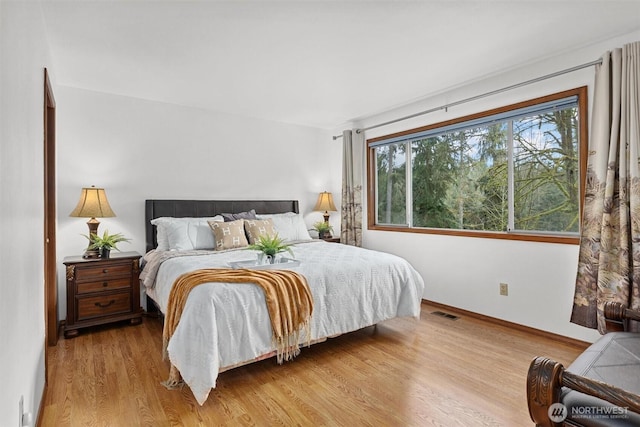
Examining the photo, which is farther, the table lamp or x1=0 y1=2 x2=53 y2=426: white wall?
the table lamp

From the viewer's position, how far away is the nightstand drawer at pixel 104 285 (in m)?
3.15

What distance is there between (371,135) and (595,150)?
8.66ft

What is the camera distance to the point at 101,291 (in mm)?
3236

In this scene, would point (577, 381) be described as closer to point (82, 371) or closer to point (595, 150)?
point (595, 150)

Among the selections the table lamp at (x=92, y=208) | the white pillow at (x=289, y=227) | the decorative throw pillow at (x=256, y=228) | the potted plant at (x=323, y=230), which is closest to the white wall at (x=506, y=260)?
the potted plant at (x=323, y=230)

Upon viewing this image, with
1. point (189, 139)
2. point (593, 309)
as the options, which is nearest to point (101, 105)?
point (189, 139)

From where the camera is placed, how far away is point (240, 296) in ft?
7.23

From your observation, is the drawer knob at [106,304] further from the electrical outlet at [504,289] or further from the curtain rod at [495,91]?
the electrical outlet at [504,289]

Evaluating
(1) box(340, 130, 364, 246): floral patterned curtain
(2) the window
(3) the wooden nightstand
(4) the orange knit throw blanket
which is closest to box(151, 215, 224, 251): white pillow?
(3) the wooden nightstand

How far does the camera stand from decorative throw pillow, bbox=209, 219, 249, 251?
3.51 metres

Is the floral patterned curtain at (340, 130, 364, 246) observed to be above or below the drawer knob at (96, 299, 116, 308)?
above

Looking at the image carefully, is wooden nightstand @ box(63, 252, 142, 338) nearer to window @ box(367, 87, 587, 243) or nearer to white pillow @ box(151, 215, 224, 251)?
white pillow @ box(151, 215, 224, 251)

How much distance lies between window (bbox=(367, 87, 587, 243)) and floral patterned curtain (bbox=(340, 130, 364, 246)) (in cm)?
19

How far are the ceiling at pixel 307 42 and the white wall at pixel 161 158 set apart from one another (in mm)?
299
